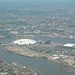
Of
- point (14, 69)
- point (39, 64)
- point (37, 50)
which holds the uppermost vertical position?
point (14, 69)

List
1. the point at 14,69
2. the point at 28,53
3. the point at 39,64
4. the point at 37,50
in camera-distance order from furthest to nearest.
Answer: the point at 37,50 → the point at 28,53 → the point at 39,64 → the point at 14,69

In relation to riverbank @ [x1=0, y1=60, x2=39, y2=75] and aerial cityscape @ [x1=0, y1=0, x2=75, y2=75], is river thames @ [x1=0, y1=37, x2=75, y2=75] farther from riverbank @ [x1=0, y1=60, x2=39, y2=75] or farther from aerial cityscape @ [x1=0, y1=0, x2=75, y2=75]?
riverbank @ [x1=0, y1=60, x2=39, y2=75]

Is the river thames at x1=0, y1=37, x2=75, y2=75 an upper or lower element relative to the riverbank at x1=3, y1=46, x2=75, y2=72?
upper

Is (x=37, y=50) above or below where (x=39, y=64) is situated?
→ below

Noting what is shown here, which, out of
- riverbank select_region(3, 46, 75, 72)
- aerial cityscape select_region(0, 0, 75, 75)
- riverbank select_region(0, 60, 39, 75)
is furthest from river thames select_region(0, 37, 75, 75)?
riverbank select_region(0, 60, 39, 75)

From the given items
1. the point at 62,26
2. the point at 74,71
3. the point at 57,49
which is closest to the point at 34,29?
the point at 62,26

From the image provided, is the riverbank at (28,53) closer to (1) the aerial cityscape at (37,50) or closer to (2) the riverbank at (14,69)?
(1) the aerial cityscape at (37,50)

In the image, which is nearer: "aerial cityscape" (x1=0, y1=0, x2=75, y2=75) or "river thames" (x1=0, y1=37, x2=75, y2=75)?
"river thames" (x1=0, y1=37, x2=75, y2=75)

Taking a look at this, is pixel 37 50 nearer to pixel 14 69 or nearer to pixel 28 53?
pixel 28 53

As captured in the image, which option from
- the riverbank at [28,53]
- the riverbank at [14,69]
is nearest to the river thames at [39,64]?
the riverbank at [28,53]

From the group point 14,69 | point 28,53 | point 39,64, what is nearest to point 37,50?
point 28,53

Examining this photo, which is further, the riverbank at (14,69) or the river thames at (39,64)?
the river thames at (39,64)
